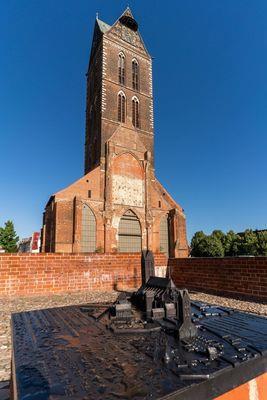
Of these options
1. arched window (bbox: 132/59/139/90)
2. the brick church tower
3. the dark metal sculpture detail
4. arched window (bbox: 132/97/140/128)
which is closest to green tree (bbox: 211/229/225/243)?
the brick church tower

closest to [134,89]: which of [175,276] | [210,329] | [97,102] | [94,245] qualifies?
[97,102]

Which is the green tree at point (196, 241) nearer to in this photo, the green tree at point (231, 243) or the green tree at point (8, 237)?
the green tree at point (231, 243)

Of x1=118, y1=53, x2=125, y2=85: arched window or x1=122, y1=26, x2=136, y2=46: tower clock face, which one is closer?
x1=118, y1=53, x2=125, y2=85: arched window

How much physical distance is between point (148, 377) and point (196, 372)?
0.26 m

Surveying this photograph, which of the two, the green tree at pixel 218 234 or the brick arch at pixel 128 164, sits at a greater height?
the brick arch at pixel 128 164

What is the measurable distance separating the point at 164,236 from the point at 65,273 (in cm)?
1658

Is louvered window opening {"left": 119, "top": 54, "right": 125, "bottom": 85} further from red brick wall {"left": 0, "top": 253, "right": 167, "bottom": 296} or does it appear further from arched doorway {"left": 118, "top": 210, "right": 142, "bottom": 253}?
red brick wall {"left": 0, "top": 253, "right": 167, "bottom": 296}

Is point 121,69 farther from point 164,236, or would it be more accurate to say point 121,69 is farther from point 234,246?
point 234,246

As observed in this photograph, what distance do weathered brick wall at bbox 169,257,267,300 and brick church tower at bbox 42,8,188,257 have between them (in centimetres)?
1164

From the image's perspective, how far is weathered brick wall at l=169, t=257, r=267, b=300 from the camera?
7.71 m

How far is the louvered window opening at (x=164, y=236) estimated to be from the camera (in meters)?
24.8

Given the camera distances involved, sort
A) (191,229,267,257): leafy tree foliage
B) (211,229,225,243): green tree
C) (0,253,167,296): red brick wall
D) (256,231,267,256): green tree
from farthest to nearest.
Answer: (211,229,225,243): green tree, (191,229,267,257): leafy tree foliage, (256,231,267,256): green tree, (0,253,167,296): red brick wall

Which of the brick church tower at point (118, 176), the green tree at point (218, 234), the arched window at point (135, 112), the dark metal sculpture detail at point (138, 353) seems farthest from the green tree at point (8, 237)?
the dark metal sculpture detail at point (138, 353)

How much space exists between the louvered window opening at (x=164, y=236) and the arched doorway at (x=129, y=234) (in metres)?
2.54
